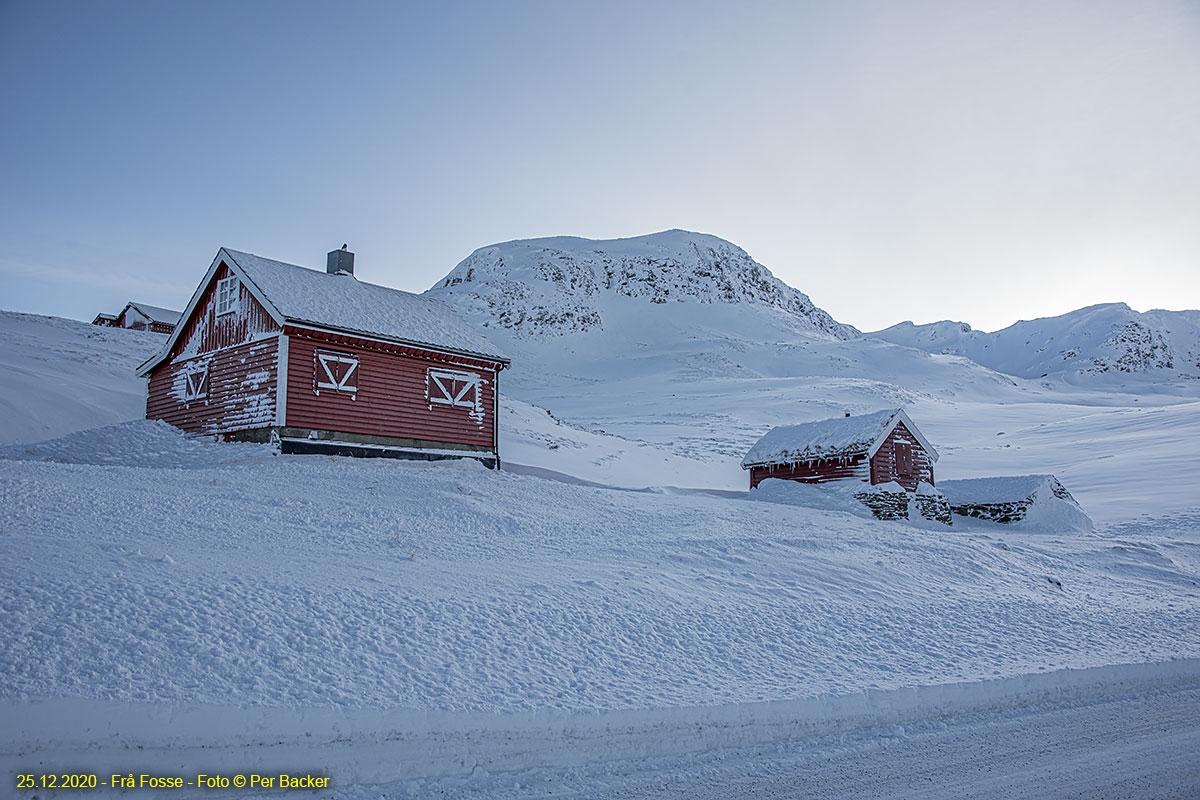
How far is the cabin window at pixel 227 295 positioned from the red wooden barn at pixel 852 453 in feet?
56.1

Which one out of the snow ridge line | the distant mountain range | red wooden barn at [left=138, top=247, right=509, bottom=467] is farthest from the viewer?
the distant mountain range

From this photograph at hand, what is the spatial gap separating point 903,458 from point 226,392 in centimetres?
2014

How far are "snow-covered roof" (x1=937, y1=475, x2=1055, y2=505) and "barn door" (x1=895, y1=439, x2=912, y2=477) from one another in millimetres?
2396

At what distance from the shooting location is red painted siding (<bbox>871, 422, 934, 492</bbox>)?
23.3 metres

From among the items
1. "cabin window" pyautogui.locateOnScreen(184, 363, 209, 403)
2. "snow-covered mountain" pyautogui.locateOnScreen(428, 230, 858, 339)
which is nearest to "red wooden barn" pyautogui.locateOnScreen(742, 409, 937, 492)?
"cabin window" pyautogui.locateOnScreen(184, 363, 209, 403)

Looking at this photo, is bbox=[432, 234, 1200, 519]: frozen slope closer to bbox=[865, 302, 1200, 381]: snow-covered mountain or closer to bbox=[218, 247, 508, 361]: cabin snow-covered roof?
bbox=[218, 247, 508, 361]: cabin snow-covered roof

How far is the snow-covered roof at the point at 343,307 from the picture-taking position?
19.3 metres

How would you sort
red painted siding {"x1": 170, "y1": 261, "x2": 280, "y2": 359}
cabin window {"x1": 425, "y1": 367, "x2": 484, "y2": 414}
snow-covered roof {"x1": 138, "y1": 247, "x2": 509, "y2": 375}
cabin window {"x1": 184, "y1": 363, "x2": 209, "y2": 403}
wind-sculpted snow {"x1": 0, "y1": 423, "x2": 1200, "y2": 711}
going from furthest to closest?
cabin window {"x1": 425, "y1": 367, "x2": 484, "y2": 414}
cabin window {"x1": 184, "y1": 363, "x2": 209, "y2": 403}
red painted siding {"x1": 170, "y1": 261, "x2": 280, "y2": 359}
snow-covered roof {"x1": 138, "y1": 247, "x2": 509, "y2": 375}
wind-sculpted snow {"x1": 0, "y1": 423, "x2": 1200, "y2": 711}

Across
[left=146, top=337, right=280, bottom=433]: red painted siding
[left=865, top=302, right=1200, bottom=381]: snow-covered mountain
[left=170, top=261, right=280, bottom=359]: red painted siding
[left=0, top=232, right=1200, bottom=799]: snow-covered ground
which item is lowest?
[left=0, top=232, right=1200, bottom=799]: snow-covered ground

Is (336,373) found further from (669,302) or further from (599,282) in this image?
(599,282)

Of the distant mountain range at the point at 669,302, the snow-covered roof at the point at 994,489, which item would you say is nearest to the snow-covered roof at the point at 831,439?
the snow-covered roof at the point at 994,489

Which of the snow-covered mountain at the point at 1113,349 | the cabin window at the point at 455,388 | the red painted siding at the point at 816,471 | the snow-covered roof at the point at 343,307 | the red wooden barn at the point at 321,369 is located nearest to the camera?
the red wooden barn at the point at 321,369

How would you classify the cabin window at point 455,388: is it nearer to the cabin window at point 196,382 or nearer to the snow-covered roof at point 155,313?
the cabin window at point 196,382

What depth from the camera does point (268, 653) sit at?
5633 millimetres
